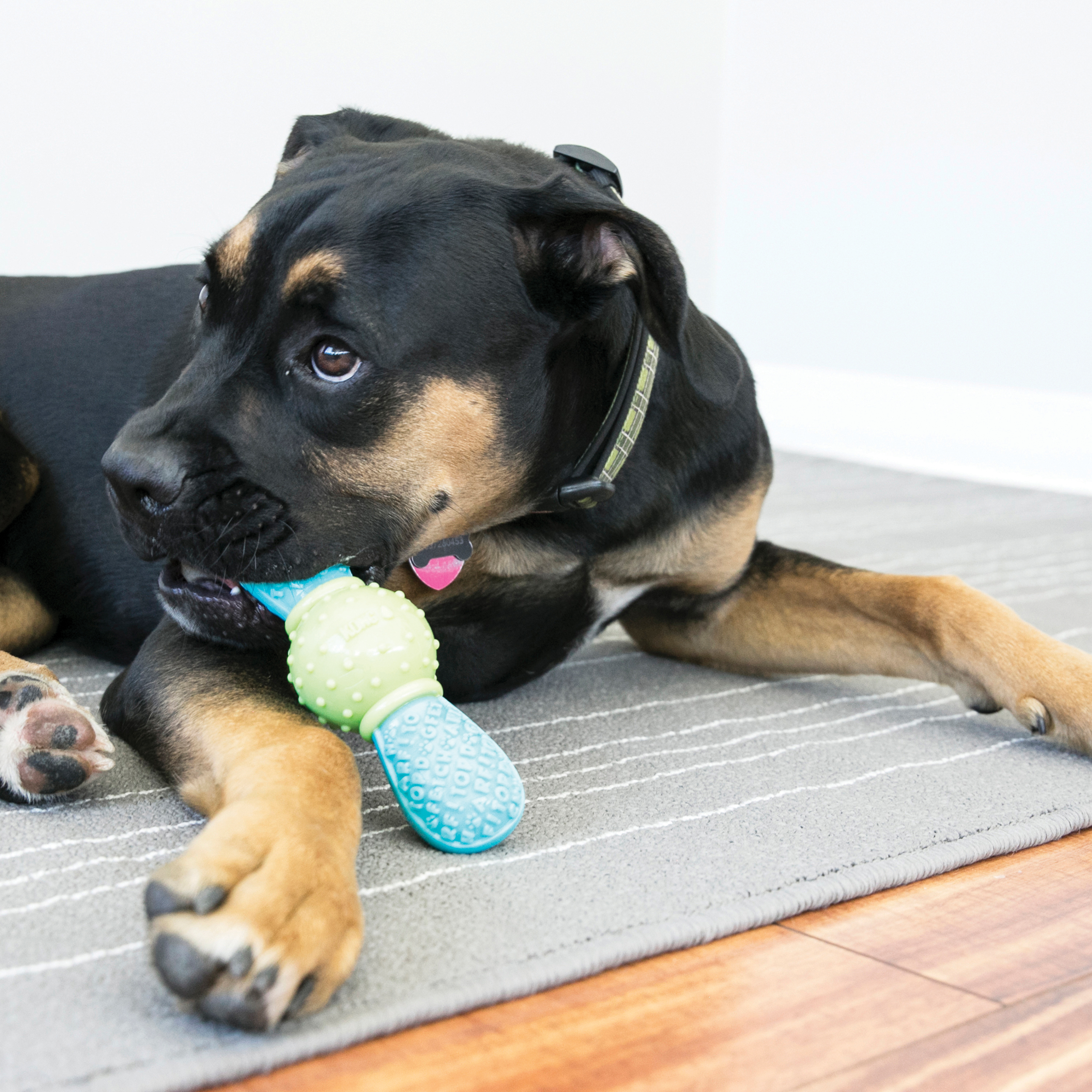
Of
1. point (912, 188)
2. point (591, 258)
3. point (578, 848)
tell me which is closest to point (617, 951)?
point (578, 848)

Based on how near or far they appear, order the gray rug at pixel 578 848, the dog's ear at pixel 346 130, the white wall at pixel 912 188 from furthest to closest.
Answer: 1. the white wall at pixel 912 188
2. the dog's ear at pixel 346 130
3. the gray rug at pixel 578 848

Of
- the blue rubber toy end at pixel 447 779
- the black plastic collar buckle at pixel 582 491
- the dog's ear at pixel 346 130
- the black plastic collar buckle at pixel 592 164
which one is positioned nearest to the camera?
the blue rubber toy end at pixel 447 779

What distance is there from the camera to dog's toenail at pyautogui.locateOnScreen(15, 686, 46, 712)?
75.8 inches

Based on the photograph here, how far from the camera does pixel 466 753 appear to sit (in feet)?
5.58

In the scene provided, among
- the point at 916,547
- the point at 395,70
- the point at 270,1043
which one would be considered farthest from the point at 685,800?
the point at 395,70

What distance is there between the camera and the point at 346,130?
2.57 meters

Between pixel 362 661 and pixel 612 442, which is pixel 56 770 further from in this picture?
pixel 612 442

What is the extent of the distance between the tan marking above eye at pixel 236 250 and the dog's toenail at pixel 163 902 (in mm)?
1053

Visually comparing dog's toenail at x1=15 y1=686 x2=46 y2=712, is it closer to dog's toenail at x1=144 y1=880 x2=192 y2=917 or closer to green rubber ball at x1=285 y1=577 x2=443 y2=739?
green rubber ball at x1=285 y1=577 x2=443 y2=739

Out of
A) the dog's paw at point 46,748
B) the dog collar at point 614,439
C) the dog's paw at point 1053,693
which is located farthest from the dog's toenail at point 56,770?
the dog's paw at point 1053,693

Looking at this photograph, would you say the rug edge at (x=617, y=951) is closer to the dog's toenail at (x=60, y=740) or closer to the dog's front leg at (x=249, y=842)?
the dog's front leg at (x=249, y=842)

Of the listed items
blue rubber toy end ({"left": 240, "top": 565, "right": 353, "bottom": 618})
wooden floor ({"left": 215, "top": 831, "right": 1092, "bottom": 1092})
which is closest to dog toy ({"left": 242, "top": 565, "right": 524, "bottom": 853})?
blue rubber toy end ({"left": 240, "top": 565, "right": 353, "bottom": 618})

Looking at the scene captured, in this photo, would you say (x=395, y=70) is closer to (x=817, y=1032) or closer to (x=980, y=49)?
(x=980, y=49)

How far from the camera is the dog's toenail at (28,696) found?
1.93 m
